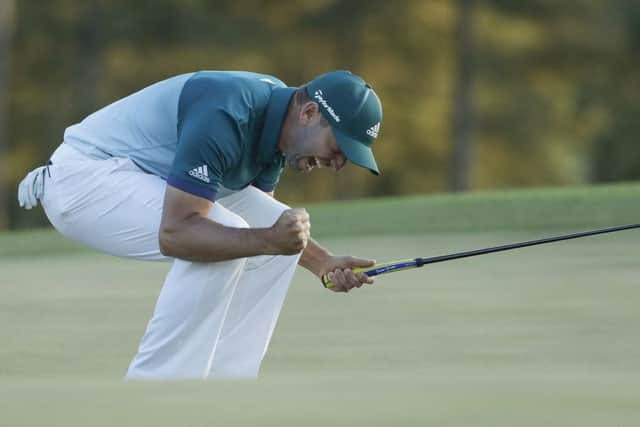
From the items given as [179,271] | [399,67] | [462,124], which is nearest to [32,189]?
[179,271]

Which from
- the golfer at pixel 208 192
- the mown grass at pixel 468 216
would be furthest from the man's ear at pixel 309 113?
the mown grass at pixel 468 216

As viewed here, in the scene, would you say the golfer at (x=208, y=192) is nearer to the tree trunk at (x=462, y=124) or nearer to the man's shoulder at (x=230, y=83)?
the man's shoulder at (x=230, y=83)

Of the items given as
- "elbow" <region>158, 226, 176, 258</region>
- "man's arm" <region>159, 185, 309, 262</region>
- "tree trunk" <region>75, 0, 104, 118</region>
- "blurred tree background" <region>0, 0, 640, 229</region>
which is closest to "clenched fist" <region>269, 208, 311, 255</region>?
"man's arm" <region>159, 185, 309, 262</region>

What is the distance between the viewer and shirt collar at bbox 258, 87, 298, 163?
4250mm

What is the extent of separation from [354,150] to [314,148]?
0.14m

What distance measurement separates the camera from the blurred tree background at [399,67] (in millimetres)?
25359

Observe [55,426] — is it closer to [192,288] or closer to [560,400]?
[560,400]

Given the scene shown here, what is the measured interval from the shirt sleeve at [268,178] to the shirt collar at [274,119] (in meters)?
0.30

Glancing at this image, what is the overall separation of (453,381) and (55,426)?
98 cm

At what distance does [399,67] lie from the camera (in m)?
28.1

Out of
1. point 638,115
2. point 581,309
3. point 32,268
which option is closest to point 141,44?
point 638,115

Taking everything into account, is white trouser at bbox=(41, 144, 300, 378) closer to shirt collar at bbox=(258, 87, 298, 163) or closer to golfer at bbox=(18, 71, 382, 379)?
golfer at bbox=(18, 71, 382, 379)

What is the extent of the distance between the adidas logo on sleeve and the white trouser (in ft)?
0.66

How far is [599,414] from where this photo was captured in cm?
295
